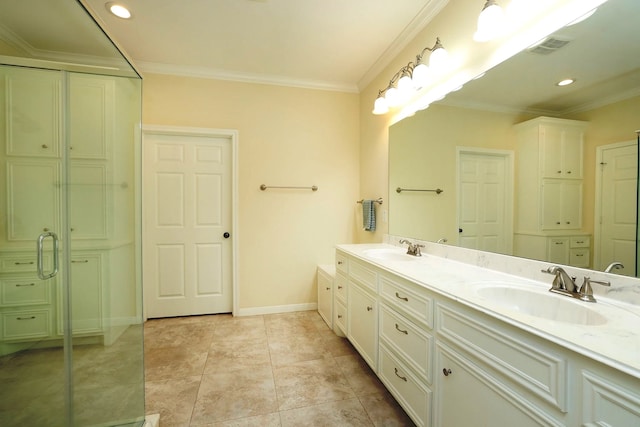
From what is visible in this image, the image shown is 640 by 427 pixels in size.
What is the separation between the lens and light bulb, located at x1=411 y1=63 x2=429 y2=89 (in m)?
1.86

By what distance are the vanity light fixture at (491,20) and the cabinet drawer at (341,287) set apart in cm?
186

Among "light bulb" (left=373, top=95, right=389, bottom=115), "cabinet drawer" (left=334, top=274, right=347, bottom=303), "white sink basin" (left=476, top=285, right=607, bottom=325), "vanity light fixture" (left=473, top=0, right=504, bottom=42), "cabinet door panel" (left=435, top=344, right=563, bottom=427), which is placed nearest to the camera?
"cabinet door panel" (left=435, top=344, right=563, bottom=427)

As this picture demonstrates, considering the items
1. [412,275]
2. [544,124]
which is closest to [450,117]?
[544,124]

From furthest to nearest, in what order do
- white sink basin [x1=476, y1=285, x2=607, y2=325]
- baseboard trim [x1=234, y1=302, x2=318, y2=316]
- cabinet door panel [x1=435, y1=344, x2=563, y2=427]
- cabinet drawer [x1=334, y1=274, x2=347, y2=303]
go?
baseboard trim [x1=234, y1=302, x2=318, y2=316] → cabinet drawer [x1=334, y1=274, x2=347, y2=303] → white sink basin [x1=476, y1=285, x2=607, y2=325] → cabinet door panel [x1=435, y1=344, x2=563, y2=427]

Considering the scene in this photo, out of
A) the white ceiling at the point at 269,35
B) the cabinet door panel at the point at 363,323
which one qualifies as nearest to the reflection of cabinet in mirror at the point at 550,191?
the cabinet door panel at the point at 363,323

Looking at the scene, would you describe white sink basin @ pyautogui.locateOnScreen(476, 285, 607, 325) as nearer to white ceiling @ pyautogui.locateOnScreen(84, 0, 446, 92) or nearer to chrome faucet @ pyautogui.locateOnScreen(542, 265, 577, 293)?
chrome faucet @ pyautogui.locateOnScreen(542, 265, 577, 293)

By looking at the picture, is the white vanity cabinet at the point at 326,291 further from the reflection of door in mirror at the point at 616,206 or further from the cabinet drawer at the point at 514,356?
the reflection of door in mirror at the point at 616,206

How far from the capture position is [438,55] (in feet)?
5.61

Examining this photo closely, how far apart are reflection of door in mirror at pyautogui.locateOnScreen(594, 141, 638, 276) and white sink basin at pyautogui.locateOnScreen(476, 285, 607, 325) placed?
0.71ft

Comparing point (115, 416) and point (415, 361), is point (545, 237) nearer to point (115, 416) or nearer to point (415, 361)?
point (415, 361)

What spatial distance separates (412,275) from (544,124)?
990 millimetres

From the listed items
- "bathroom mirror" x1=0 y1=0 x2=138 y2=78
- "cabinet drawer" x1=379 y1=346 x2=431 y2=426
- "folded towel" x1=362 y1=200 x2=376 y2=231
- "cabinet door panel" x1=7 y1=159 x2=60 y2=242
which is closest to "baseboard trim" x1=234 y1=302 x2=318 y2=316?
"folded towel" x1=362 y1=200 x2=376 y2=231

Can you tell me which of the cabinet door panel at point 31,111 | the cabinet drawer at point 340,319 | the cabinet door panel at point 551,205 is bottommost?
the cabinet drawer at point 340,319

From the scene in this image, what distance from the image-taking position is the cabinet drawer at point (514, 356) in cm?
72
